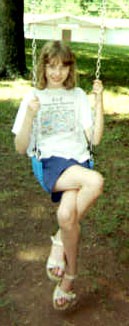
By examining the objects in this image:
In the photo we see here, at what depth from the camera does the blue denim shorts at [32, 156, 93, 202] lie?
2.63 metres

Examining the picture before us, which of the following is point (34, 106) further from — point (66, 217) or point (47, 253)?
point (47, 253)

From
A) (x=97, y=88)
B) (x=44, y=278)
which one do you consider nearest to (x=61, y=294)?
(x=44, y=278)

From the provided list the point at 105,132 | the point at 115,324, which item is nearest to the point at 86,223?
the point at 115,324

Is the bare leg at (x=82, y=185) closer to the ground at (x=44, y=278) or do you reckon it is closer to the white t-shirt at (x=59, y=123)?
the white t-shirt at (x=59, y=123)

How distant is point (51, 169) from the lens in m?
2.66

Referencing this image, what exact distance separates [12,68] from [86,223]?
5.49m

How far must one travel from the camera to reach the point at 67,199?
2543 millimetres

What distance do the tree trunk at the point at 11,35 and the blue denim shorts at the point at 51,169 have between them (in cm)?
621

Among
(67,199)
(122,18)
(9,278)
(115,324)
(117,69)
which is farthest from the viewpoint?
(122,18)

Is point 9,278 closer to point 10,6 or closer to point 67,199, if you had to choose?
point 67,199

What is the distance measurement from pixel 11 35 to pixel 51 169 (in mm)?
6333

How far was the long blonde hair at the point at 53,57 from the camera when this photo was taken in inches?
105

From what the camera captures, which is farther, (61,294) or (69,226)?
(61,294)

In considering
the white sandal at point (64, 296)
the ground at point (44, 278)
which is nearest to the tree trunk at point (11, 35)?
the ground at point (44, 278)
